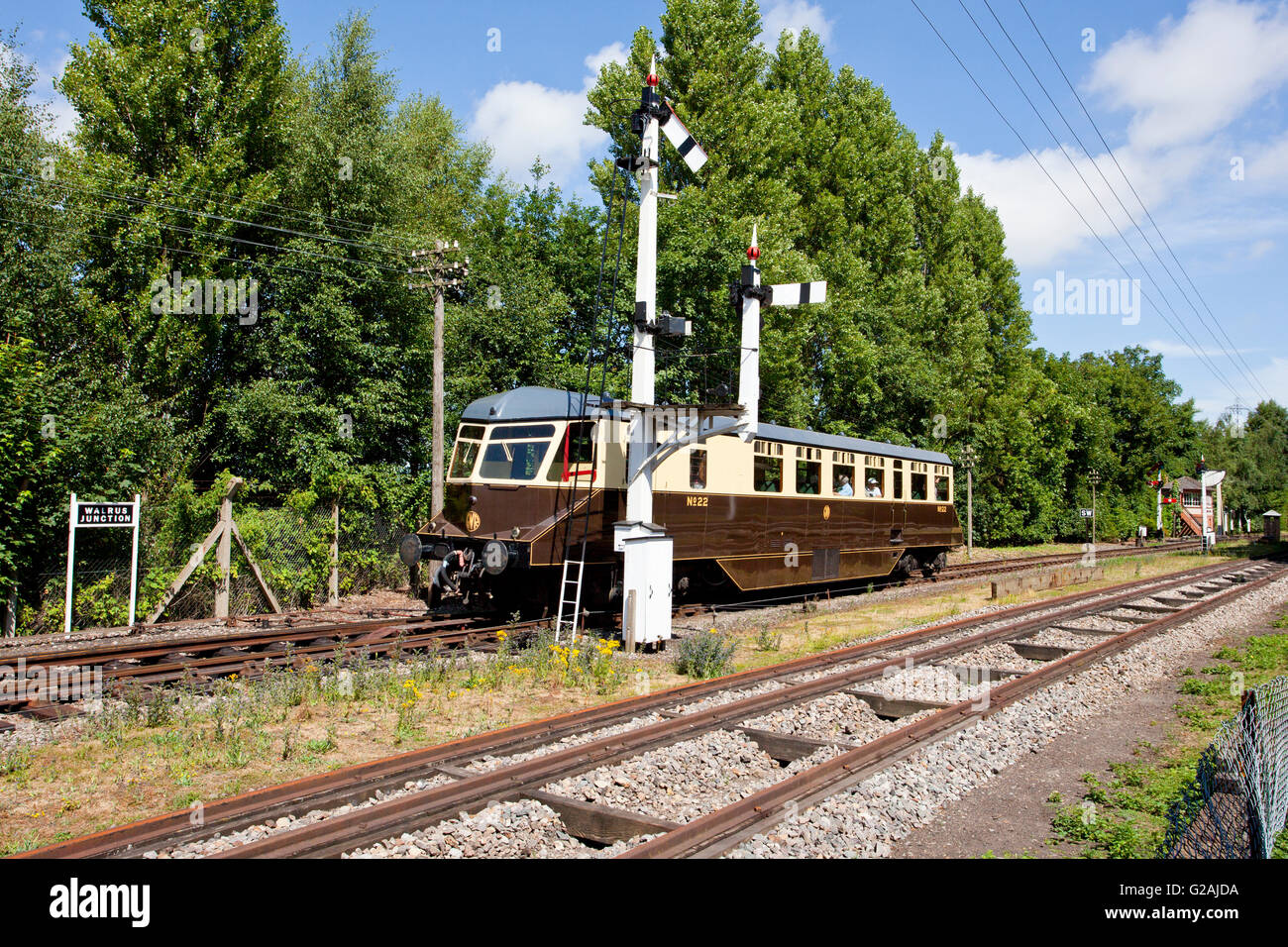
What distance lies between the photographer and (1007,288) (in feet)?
142

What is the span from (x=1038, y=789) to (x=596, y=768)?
353cm

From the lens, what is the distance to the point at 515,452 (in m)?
13.1

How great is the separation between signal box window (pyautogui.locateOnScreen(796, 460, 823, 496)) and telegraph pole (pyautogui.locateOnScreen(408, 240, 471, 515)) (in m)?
7.93

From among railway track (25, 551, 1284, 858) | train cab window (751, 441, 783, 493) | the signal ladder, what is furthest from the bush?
train cab window (751, 441, 783, 493)

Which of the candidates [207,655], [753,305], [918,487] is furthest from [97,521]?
[918,487]

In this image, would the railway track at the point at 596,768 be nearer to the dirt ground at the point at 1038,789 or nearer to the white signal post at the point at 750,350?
the dirt ground at the point at 1038,789

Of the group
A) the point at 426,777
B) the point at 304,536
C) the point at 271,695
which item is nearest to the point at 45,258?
the point at 304,536

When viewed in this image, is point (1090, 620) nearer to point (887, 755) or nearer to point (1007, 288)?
point (887, 755)

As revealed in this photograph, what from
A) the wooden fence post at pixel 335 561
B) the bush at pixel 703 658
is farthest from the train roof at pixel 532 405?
the wooden fence post at pixel 335 561

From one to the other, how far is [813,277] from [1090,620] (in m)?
15.1

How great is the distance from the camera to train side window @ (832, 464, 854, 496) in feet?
60.6

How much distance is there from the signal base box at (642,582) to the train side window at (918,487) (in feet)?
38.3

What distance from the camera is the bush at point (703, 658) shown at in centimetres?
1033
